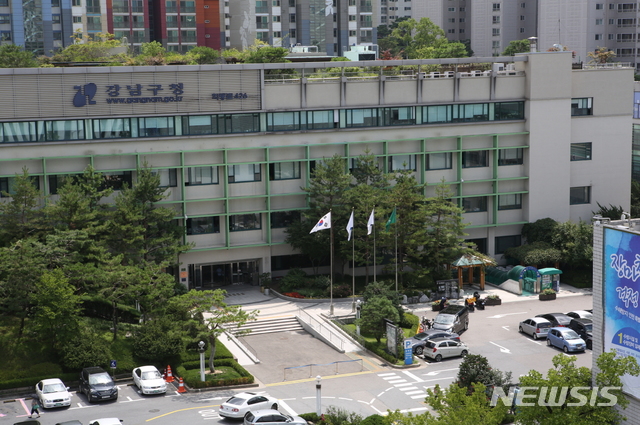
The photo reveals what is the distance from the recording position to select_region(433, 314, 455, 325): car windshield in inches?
2311

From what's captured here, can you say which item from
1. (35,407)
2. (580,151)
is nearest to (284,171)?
(580,151)

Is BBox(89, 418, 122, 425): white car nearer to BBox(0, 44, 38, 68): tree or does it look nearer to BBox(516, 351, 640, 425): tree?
BBox(516, 351, 640, 425): tree

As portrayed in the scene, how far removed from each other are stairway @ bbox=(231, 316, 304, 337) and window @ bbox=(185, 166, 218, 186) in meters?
12.8

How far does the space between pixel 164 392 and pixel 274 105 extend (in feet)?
91.4

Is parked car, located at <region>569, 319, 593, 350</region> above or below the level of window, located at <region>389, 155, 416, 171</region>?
below

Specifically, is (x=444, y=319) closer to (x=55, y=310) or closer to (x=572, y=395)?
(x=572, y=395)

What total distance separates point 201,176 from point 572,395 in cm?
3918

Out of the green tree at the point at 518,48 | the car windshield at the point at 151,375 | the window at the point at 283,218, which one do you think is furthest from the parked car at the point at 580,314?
the green tree at the point at 518,48

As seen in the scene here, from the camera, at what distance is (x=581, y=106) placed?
250 feet

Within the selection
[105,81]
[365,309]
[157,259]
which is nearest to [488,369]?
[365,309]

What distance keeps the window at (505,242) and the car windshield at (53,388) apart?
4227 centimetres

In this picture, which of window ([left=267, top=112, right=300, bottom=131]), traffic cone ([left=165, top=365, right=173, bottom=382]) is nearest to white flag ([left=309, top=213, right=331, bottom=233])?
window ([left=267, top=112, right=300, bottom=131])

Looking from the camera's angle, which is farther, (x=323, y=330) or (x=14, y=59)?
(x=14, y=59)

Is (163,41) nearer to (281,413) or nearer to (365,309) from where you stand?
(365,309)
